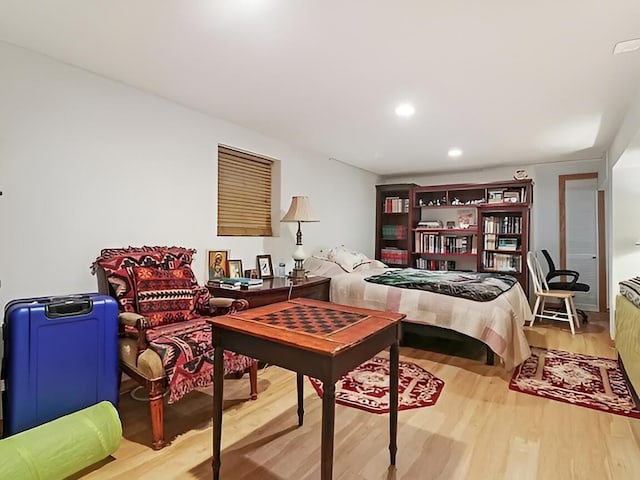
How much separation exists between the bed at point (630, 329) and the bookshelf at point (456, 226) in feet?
7.12

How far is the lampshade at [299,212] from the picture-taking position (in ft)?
12.6

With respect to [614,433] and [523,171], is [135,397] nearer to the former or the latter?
[614,433]

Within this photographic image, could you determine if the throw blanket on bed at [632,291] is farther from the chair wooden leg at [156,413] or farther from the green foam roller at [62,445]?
the green foam roller at [62,445]

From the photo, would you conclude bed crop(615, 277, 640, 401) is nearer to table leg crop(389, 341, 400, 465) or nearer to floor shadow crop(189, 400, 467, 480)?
floor shadow crop(189, 400, 467, 480)

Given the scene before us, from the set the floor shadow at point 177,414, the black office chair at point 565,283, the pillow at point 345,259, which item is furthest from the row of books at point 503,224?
the floor shadow at point 177,414

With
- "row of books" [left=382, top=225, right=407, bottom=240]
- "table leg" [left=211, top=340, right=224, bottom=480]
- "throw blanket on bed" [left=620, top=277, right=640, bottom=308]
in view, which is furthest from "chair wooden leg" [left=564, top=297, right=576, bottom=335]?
"table leg" [left=211, top=340, right=224, bottom=480]

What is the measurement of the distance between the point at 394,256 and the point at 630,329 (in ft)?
12.0

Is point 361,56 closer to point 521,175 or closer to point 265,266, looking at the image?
point 265,266

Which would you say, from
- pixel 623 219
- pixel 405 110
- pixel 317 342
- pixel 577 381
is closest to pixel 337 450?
pixel 317 342

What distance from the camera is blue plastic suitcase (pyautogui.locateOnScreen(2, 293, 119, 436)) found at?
1.78 meters

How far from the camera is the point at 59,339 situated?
6.26 ft

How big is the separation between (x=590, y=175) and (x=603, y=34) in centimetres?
397

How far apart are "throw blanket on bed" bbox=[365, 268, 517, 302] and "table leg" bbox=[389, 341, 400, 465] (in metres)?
1.77

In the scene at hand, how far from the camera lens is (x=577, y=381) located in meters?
2.86
